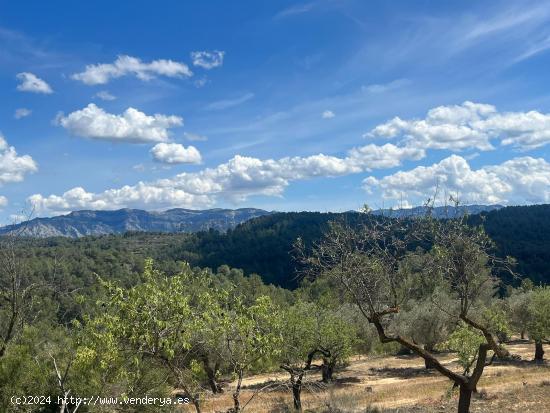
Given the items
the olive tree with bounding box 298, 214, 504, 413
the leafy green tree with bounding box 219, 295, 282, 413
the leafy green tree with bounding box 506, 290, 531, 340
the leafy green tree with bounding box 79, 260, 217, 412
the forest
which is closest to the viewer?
the leafy green tree with bounding box 79, 260, 217, 412

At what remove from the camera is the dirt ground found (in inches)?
960

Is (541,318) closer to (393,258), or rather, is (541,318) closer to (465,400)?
(465,400)

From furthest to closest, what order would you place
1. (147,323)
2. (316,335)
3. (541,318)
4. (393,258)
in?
(541,318) < (316,335) < (393,258) < (147,323)

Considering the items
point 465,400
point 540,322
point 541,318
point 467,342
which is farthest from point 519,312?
point 465,400

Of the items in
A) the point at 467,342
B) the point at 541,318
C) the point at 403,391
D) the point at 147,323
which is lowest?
the point at 403,391

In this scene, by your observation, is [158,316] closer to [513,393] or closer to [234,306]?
[234,306]

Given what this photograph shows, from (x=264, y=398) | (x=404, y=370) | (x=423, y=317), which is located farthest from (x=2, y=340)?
(x=423, y=317)

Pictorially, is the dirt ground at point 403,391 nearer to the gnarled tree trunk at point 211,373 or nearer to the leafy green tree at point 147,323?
the gnarled tree trunk at point 211,373

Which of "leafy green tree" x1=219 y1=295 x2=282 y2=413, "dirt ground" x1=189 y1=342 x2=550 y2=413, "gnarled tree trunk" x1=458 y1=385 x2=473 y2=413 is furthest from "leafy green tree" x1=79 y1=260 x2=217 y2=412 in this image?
"gnarled tree trunk" x1=458 y1=385 x2=473 y2=413

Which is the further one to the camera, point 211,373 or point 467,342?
point 211,373

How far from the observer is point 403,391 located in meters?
37.1

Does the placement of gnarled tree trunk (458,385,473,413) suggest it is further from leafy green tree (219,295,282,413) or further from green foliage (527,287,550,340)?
green foliage (527,287,550,340)

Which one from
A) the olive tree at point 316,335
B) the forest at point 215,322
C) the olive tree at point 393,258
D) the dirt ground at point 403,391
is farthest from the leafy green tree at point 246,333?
the olive tree at point 316,335

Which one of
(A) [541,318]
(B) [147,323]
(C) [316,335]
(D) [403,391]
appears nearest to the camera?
(B) [147,323]
